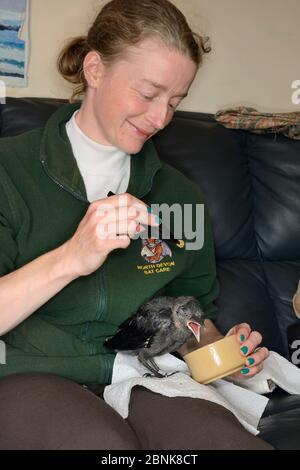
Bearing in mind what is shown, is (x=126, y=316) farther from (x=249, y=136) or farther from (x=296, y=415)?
(x=249, y=136)

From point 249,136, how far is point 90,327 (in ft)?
3.38

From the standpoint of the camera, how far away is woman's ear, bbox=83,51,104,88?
1.32 metres

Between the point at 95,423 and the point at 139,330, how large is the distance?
12.3 inches

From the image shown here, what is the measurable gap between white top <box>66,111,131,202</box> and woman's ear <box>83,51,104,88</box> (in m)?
0.10

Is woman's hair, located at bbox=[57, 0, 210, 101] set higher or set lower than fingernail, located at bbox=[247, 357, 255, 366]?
higher

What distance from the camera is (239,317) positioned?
179cm

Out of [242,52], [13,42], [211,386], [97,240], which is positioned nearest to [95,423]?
[97,240]

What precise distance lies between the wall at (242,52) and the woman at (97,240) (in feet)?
2.56

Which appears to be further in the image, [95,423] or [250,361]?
[250,361]

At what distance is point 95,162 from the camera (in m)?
1.36

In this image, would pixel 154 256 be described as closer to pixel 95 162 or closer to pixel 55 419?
pixel 95 162

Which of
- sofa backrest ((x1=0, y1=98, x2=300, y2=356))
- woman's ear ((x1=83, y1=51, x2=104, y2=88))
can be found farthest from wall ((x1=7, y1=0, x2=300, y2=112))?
woman's ear ((x1=83, y1=51, x2=104, y2=88))

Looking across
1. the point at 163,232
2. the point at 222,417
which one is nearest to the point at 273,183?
the point at 163,232

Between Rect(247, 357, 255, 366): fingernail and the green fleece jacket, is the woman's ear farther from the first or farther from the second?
Rect(247, 357, 255, 366): fingernail
